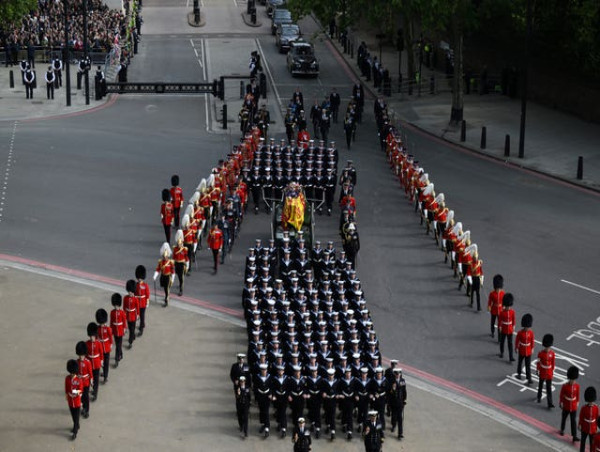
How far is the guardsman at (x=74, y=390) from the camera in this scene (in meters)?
24.5

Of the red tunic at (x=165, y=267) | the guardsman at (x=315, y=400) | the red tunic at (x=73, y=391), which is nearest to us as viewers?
the red tunic at (x=73, y=391)

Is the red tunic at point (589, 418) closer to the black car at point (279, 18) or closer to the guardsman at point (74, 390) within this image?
the guardsman at point (74, 390)

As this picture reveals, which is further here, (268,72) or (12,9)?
(268,72)

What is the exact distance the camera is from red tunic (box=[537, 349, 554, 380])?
1042 inches

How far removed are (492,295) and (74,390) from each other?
32.4ft

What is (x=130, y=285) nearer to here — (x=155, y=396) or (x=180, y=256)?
(x=155, y=396)

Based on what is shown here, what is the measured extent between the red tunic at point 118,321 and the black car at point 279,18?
47.1 meters

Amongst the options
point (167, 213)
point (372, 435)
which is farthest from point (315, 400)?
point (167, 213)

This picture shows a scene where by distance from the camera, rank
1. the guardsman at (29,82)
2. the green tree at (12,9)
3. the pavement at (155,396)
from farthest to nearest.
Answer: the green tree at (12,9) < the guardsman at (29,82) < the pavement at (155,396)

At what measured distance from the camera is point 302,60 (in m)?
62.3

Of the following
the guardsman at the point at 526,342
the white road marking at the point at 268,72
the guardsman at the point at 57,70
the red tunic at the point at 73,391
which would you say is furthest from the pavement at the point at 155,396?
the guardsman at the point at 57,70

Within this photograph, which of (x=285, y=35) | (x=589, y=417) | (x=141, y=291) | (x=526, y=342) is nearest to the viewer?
(x=589, y=417)

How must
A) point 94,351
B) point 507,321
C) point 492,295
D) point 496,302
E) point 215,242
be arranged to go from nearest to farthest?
point 94,351
point 507,321
point 496,302
point 492,295
point 215,242

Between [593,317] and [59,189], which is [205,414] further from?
[59,189]
